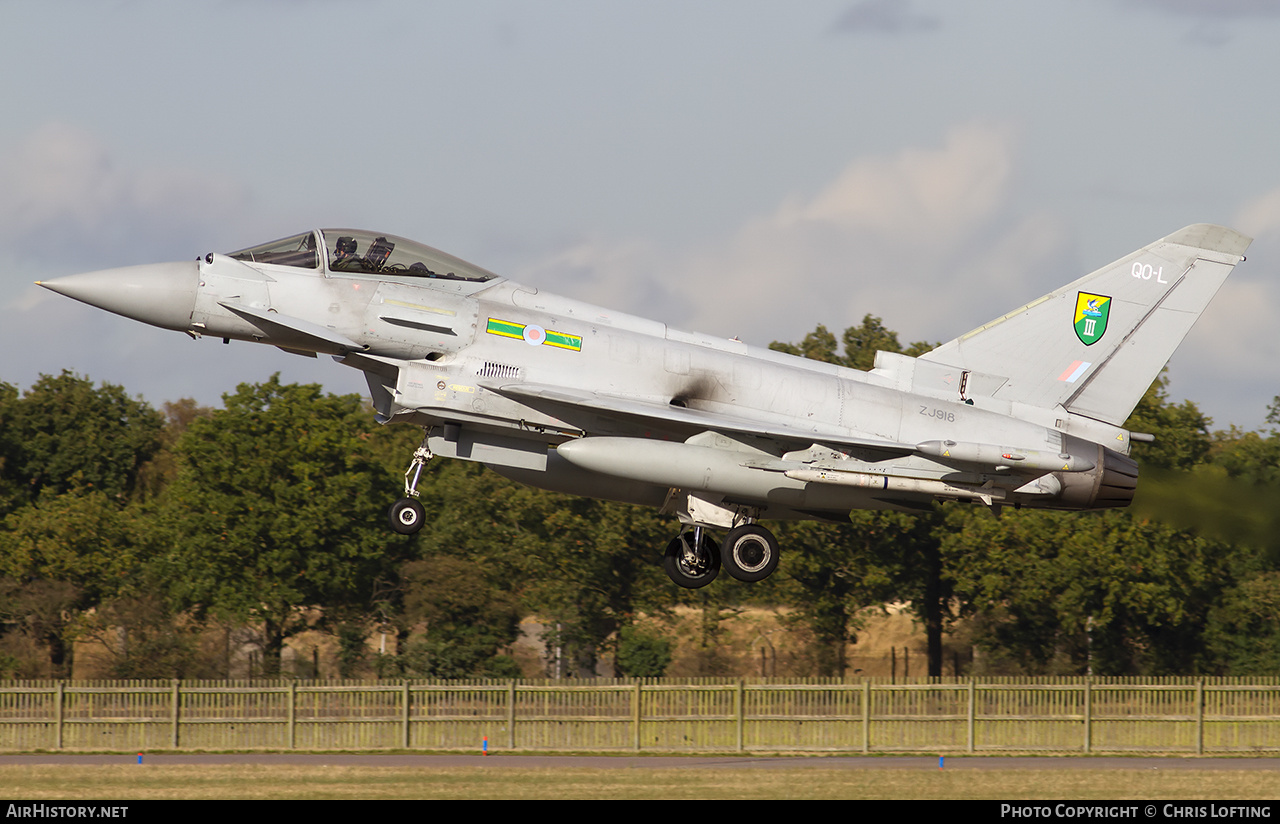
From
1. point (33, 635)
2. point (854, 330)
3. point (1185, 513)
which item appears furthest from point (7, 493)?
point (1185, 513)

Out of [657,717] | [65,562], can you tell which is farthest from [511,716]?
[65,562]

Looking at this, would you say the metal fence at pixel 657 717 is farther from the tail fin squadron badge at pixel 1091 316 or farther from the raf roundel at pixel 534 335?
the raf roundel at pixel 534 335

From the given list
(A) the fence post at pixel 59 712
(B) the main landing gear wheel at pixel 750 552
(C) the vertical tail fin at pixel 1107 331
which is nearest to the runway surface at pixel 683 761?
(A) the fence post at pixel 59 712

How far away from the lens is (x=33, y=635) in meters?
49.4

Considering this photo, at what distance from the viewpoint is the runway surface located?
2850cm

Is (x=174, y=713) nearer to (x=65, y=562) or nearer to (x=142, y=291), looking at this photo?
(x=142, y=291)

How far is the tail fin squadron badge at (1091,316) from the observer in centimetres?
2206

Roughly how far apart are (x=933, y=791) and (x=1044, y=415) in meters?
7.27

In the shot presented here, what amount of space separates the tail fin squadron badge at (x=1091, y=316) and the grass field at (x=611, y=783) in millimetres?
7810

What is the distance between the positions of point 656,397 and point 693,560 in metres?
2.82

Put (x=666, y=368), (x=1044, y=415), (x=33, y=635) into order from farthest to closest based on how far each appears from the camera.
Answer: (x=33, y=635)
(x=1044, y=415)
(x=666, y=368)

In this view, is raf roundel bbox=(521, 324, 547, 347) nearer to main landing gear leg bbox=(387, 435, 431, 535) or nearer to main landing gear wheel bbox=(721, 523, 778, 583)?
main landing gear leg bbox=(387, 435, 431, 535)

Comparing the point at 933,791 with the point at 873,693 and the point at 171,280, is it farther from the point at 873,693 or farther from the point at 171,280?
the point at 171,280

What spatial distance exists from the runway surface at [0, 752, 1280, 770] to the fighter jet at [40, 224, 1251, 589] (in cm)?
881
